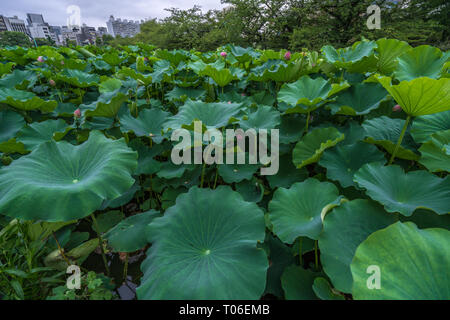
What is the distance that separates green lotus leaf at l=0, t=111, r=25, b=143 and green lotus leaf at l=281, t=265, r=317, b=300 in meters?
2.19

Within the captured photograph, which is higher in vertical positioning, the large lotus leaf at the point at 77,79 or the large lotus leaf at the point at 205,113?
the large lotus leaf at the point at 77,79

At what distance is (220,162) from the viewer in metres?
1.42

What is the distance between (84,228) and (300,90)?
1.83m

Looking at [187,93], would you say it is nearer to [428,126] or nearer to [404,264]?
[428,126]

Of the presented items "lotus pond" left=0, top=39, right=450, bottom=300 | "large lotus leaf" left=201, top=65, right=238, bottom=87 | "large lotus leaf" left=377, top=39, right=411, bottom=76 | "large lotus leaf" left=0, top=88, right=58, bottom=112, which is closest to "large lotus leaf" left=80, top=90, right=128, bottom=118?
"lotus pond" left=0, top=39, right=450, bottom=300

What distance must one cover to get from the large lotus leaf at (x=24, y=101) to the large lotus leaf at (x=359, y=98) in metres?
2.17

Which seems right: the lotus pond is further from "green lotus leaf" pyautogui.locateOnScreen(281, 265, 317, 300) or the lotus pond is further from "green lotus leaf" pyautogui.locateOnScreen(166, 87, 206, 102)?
"green lotus leaf" pyautogui.locateOnScreen(166, 87, 206, 102)

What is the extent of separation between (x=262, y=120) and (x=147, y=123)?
0.87m

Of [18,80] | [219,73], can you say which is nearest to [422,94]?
[219,73]


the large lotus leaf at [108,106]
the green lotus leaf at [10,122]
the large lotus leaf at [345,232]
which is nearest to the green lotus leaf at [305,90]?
the large lotus leaf at [345,232]

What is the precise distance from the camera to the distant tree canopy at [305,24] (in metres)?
8.49

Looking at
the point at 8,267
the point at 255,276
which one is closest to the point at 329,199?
the point at 255,276

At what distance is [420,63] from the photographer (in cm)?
146

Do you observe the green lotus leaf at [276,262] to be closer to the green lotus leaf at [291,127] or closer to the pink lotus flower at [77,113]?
the green lotus leaf at [291,127]
